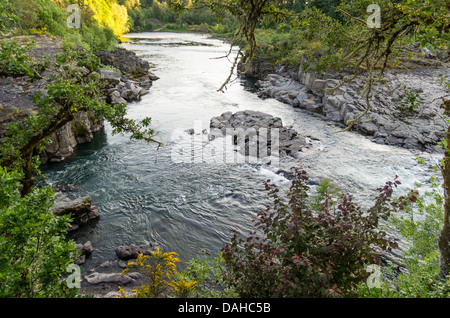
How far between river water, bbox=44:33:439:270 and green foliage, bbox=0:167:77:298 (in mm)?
3733

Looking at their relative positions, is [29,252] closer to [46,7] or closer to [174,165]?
[174,165]

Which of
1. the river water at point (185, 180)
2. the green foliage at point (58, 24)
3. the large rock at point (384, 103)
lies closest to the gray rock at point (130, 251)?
the river water at point (185, 180)

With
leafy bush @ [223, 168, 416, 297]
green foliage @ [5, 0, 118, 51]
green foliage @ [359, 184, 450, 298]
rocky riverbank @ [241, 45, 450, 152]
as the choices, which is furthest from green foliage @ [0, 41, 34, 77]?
green foliage @ [5, 0, 118, 51]

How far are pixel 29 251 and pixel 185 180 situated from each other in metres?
8.54

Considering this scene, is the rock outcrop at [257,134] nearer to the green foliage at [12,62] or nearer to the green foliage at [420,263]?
the green foliage at [420,263]

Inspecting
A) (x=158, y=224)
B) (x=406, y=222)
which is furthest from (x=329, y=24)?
(x=158, y=224)

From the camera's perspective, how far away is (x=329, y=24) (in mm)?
4840

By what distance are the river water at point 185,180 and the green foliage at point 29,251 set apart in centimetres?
373

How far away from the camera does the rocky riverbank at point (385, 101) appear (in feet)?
51.5

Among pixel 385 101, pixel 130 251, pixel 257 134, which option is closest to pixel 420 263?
pixel 130 251

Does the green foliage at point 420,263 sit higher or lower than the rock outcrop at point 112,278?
higher

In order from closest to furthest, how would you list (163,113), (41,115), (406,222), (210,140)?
(41,115), (406,222), (210,140), (163,113)

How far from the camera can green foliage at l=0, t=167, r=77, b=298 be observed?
8.70 ft
